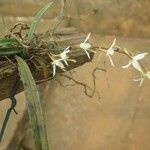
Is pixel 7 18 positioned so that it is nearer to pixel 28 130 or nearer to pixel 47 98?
pixel 47 98

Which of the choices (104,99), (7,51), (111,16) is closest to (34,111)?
(7,51)

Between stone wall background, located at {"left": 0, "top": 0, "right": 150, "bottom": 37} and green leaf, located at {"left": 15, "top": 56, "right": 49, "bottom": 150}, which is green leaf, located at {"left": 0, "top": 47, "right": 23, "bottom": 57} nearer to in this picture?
green leaf, located at {"left": 15, "top": 56, "right": 49, "bottom": 150}

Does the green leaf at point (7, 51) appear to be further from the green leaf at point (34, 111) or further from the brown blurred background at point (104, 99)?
the brown blurred background at point (104, 99)

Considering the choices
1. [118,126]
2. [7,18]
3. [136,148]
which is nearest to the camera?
[136,148]

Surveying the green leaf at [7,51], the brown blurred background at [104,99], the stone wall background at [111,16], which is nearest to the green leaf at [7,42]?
the green leaf at [7,51]

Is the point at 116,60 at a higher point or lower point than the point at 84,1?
lower

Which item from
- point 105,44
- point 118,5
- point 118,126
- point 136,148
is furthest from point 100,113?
point 118,5
